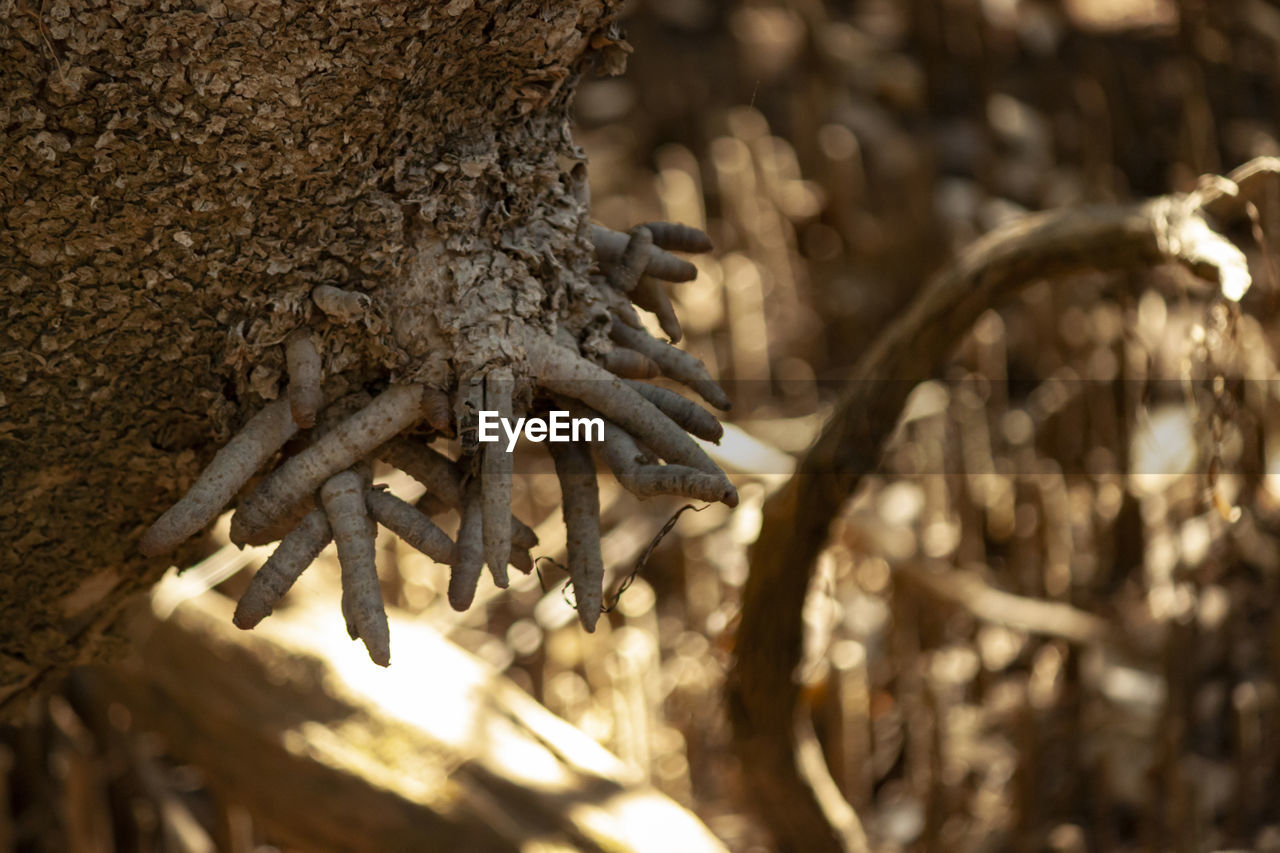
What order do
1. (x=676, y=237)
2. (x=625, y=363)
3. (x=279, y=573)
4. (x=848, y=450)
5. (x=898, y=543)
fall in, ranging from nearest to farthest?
(x=279, y=573) < (x=625, y=363) < (x=676, y=237) < (x=848, y=450) < (x=898, y=543)

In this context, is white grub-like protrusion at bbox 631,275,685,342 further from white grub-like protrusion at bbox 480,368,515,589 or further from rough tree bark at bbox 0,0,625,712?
white grub-like protrusion at bbox 480,368,515,589

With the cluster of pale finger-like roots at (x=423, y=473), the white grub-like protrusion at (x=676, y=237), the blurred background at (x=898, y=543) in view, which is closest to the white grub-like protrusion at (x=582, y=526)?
the cluster of pale finger-like roots at (x=423, y=473)

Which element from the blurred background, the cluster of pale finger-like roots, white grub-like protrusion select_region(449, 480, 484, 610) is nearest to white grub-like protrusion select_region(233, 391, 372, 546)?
the cluster of pale finger-like roots

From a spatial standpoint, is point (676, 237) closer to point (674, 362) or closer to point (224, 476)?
point (674, 362)

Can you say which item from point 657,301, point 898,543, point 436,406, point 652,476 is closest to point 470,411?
point 436,406

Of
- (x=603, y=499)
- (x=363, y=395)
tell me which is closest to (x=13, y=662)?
(x=363, y=395)

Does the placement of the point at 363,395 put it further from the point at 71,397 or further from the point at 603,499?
the point at 603,499
